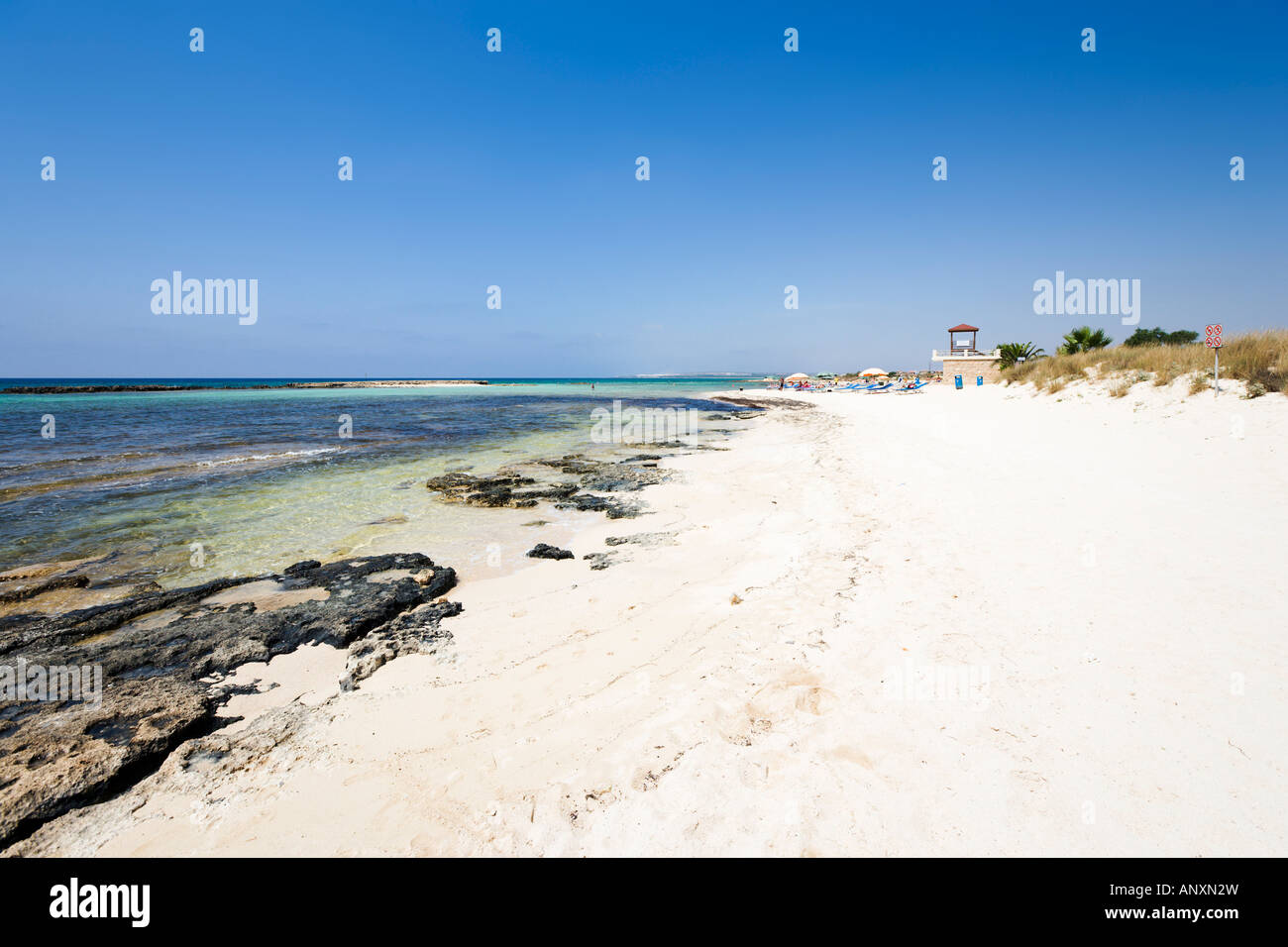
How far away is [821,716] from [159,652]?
660 cm

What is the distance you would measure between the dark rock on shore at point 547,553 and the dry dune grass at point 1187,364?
16169mm

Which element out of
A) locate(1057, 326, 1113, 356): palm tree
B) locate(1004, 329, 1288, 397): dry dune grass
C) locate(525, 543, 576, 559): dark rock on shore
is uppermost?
locate(1057, 326, 1113, 356): palm tree

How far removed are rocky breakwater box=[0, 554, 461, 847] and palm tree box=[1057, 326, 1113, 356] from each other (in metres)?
37.3

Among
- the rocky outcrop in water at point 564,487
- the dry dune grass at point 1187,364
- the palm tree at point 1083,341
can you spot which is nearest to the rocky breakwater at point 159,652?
the rocky outcrop in water at point 564,487

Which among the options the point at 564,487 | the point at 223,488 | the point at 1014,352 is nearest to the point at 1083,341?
the point at 1014,352

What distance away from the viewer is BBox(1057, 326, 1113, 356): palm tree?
28734 millimetres

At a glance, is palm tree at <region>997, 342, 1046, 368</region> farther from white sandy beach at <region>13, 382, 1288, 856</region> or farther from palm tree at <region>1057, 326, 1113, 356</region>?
white sandy beach at <region>13, 382, 1288, 856</region>

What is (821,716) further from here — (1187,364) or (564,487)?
(1187,364)

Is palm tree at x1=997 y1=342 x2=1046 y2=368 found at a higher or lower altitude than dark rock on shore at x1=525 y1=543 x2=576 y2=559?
higher

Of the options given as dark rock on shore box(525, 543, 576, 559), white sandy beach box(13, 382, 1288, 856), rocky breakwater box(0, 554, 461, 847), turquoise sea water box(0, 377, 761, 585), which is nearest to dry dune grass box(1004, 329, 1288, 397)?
white sandy beach box(13, 382, 1288, 856)

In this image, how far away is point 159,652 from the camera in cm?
515
